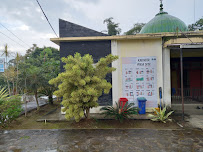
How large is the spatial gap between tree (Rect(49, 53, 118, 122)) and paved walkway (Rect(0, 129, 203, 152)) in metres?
0.96

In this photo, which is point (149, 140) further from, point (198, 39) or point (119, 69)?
point (198, 39)

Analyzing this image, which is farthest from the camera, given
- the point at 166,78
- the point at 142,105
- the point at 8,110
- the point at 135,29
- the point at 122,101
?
the point at 135,29

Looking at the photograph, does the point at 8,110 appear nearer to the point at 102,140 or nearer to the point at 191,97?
the point at 102,140

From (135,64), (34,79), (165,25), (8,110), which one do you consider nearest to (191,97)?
(135,64)

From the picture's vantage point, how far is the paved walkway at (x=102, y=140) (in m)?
4.12

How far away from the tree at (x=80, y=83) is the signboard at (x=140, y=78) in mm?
2291

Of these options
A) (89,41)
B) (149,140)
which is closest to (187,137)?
(149,140)

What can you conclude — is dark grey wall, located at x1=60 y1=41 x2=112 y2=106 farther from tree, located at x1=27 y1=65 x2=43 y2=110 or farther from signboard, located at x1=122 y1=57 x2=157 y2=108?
tree, located at x1=27 y1=65 x2=43 y2=110

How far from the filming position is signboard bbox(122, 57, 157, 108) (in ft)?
25.1

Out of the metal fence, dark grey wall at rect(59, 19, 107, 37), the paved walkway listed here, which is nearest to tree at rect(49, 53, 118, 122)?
the paved walkway

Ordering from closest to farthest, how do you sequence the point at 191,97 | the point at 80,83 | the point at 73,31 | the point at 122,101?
the point at 80,83 → the point at 122,101 → the point at 73,31 → the point at 191,97

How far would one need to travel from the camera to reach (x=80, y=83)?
5.22 metres

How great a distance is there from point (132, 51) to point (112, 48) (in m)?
1.15

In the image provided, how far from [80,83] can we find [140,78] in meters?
3.90
